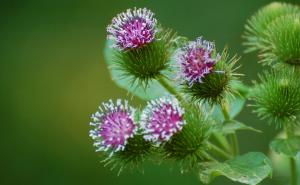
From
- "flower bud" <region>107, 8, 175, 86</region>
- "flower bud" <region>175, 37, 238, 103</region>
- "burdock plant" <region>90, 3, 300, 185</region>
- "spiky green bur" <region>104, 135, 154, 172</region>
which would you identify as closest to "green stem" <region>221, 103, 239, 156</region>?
"burdock plant" <region>90, 3, 300, 185</region>

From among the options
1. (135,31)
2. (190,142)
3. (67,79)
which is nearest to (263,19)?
(135,31)

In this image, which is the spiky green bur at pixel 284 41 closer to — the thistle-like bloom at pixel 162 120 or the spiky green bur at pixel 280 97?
the spiky green bur at pixel 280 97

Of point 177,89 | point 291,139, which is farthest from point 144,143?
point 291,139

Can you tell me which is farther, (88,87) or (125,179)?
(88,87)

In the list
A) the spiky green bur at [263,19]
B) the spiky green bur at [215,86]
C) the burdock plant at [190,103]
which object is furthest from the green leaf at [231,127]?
the spiky green bur at [263,19]

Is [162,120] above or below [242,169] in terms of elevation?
above

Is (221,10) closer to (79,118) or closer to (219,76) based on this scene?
(79,118)

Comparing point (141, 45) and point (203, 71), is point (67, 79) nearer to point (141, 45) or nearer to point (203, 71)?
point (141, 45)
